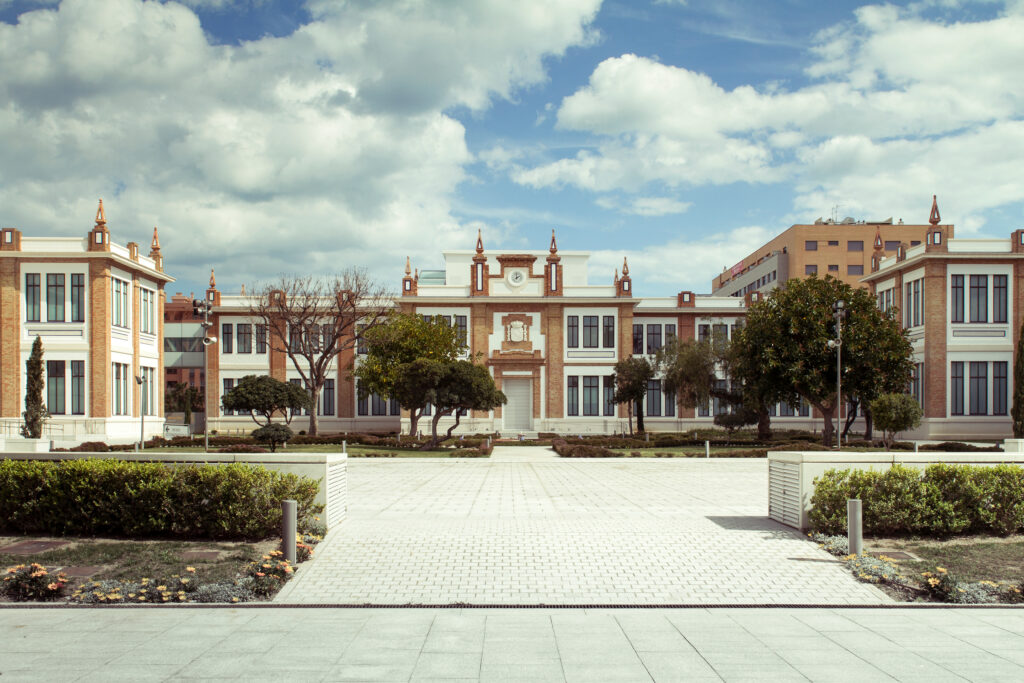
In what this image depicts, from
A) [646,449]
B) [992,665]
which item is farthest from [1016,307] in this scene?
[992,665]

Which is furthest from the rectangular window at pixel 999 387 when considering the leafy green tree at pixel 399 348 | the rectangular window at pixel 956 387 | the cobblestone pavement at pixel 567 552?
the cobblestone pavement at pixel 567 552

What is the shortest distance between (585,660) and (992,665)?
3356 mm

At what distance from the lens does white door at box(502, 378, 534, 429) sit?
170 ft

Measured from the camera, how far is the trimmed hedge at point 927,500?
11.9 meters

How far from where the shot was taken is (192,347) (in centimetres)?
6519

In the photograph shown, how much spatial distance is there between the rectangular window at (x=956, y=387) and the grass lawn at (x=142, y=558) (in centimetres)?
3925

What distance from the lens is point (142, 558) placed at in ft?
34.4

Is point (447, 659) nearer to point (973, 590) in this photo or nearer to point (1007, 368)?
point (973, 590)

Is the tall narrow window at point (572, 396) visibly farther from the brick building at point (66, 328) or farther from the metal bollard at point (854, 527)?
the metal bollard at point (854, 527)

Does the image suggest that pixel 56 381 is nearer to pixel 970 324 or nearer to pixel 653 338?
pixel 653 338

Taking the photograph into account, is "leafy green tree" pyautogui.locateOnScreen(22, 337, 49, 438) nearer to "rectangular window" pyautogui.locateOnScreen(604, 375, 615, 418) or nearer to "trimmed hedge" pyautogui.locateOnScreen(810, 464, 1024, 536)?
"rectangular window" pyautogui.locateOnScreen(604, 375, 615, 418)

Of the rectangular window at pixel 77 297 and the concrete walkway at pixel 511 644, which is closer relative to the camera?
the concrete walkway at pixel 511 644

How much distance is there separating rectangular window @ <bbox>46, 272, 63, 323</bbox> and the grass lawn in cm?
3188

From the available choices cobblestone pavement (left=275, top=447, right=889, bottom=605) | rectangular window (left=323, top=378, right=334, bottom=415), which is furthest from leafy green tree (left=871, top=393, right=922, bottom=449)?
rectangular window (left=323, top=378, right=334, bottom=415)
